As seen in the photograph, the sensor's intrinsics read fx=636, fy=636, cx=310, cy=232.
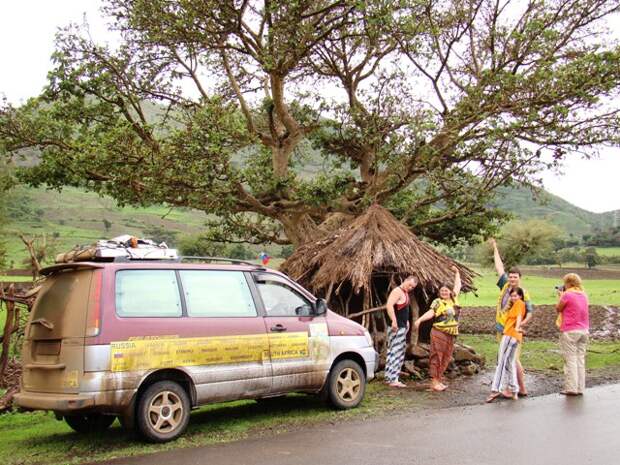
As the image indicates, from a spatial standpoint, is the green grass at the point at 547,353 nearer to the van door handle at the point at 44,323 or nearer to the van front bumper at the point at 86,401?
the van front bumper at the point at 86,401

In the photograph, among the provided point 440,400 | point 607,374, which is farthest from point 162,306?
point 607,374

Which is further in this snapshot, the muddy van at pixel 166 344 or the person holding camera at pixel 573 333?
the person holding camera at pixel 573 333

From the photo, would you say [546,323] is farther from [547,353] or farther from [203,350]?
[203,350]

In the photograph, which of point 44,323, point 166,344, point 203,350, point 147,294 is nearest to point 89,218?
point 44,323

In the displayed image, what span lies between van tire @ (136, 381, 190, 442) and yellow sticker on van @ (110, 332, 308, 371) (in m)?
0.28

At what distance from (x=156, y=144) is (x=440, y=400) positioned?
10.1 meters

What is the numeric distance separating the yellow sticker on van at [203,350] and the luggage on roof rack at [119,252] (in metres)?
1.13

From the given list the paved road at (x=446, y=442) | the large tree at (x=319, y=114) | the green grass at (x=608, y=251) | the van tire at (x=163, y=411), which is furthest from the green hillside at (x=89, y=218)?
the paved road at (x=446, y=442)

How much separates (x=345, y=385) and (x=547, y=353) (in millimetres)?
8448

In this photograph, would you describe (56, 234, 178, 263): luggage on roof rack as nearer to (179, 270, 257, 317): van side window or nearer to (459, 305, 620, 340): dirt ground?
(179, 270, 257, 317): van side window

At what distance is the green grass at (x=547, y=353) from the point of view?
13.7 meters

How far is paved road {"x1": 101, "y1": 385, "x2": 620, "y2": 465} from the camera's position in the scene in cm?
650

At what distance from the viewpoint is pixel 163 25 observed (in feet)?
56.4

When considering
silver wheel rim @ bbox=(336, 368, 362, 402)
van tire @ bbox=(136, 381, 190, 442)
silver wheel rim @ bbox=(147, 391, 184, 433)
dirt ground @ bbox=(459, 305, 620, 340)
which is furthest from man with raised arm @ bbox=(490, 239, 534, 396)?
dirt ground @ bbox=(459, 305, 620, 340)
